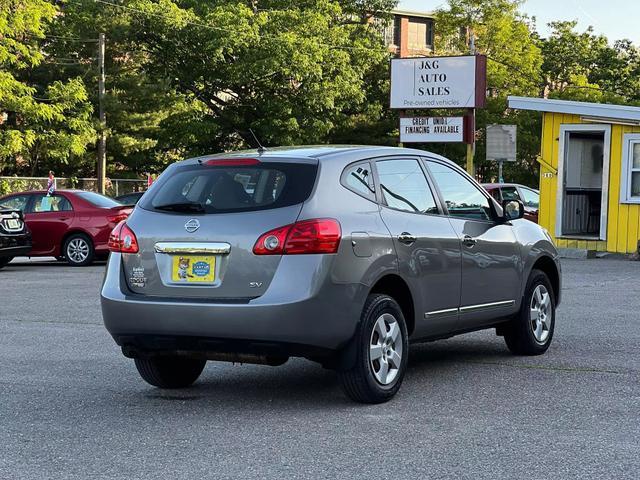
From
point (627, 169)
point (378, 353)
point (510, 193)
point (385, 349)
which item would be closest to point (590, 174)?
point (627, 169)

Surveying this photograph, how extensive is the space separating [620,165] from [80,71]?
92.6 feet

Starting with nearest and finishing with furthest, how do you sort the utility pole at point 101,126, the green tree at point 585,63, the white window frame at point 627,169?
the white window frame at point 627,169 < the utility pole at point 101,126 < the green tree at point 585,63

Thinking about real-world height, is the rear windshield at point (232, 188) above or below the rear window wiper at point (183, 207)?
above

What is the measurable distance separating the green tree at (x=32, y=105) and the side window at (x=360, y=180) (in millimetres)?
26585

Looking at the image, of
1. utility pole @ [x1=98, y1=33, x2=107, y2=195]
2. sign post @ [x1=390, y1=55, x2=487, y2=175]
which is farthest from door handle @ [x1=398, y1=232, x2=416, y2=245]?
utility pole @ [x1=98, y1=33, x2=107, y2=195]

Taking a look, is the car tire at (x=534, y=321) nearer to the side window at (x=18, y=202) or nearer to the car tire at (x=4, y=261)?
the car tire at (x=4, y=261)

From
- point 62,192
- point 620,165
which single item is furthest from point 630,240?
point 62,192

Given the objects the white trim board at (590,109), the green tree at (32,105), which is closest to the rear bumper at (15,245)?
the white trim board at (590,109)

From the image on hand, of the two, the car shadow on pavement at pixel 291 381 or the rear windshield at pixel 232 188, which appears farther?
the car shadow on pavement at pixel 291 381

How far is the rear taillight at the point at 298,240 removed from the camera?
6.34m

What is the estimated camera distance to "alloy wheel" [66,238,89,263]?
66.8 ft

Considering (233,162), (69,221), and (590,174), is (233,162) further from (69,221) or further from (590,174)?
(590,174)

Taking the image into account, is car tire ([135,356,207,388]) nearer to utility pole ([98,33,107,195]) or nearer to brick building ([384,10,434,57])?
utility pole ([98,33,107,195])

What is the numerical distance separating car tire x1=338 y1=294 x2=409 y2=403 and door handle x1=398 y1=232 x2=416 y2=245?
1.36 feet
